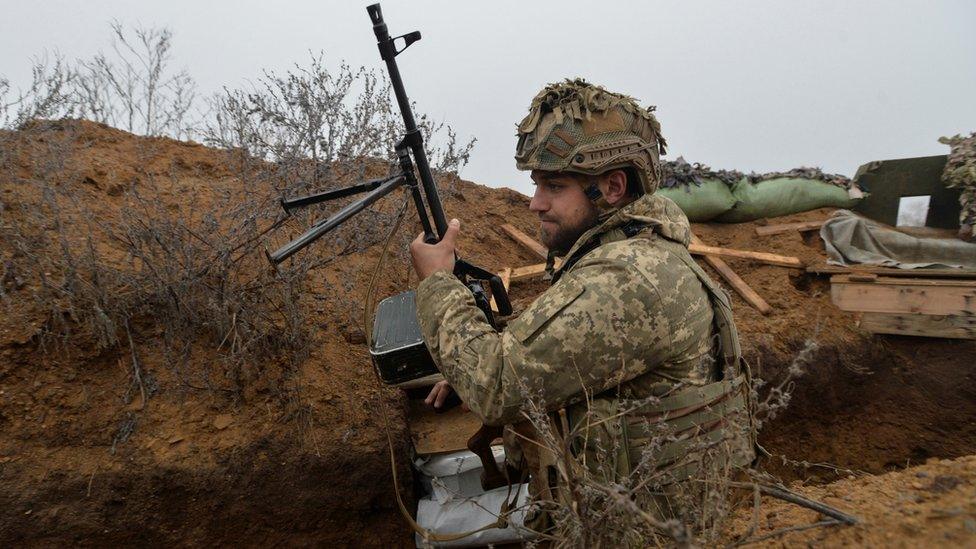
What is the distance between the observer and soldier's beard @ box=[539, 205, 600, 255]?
201cm

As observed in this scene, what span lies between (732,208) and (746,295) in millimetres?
1635

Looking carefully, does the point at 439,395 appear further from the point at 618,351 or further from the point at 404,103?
the point at 404,103

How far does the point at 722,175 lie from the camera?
7.52 meters

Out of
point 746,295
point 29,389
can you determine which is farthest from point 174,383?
point 746,295

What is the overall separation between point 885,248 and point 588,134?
6.09 metres

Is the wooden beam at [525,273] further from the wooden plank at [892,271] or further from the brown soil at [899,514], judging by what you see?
the brown soil at [899,514]

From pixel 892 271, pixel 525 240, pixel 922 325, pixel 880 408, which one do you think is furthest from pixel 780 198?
pixel 525 240

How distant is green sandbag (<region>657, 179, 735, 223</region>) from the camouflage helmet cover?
5.38 metres

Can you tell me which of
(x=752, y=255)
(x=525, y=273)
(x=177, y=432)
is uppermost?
(x=177, y=432)

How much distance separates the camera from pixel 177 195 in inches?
173

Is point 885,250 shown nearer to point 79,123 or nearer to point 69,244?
point 69,244

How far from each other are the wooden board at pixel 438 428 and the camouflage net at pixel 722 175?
15.9 ft

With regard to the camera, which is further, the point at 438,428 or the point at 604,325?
the point at 438,428

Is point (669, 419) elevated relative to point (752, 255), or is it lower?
elevated
